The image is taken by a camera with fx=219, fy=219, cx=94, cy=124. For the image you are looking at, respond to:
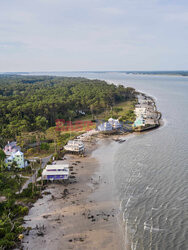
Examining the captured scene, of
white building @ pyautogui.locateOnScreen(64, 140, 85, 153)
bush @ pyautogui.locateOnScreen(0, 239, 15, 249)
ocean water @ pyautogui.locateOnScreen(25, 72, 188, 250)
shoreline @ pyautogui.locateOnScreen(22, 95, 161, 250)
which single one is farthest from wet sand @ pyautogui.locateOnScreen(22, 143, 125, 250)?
white building @ pyautogui.locateOnScreen(64, 140, 85, 153)

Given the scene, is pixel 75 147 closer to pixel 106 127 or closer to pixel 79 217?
pixel 106 127

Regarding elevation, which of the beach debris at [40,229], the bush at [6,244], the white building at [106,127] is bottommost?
the beach debris at [40,229]

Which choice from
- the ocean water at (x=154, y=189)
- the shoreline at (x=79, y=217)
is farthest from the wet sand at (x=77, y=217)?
the ocean water at (x=154, y=189)

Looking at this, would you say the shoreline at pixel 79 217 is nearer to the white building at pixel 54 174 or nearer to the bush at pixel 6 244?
the white building at pixel 54 174


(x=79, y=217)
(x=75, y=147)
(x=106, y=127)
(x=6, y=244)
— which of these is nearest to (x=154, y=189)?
(x=79, y=217)

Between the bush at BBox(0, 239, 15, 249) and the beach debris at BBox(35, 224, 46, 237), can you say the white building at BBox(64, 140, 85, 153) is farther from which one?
the bush at BBox(0, 239, 15, 249)

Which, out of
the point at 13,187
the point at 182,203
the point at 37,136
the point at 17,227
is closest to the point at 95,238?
the point at 17,227

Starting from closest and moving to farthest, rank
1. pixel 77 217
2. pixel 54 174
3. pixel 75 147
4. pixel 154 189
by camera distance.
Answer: pixel 77 217 → pixel 154 189 → pixel 54 174 → pixel 75 147

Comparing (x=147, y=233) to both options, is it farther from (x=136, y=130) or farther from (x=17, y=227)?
(x=136, y=130)
